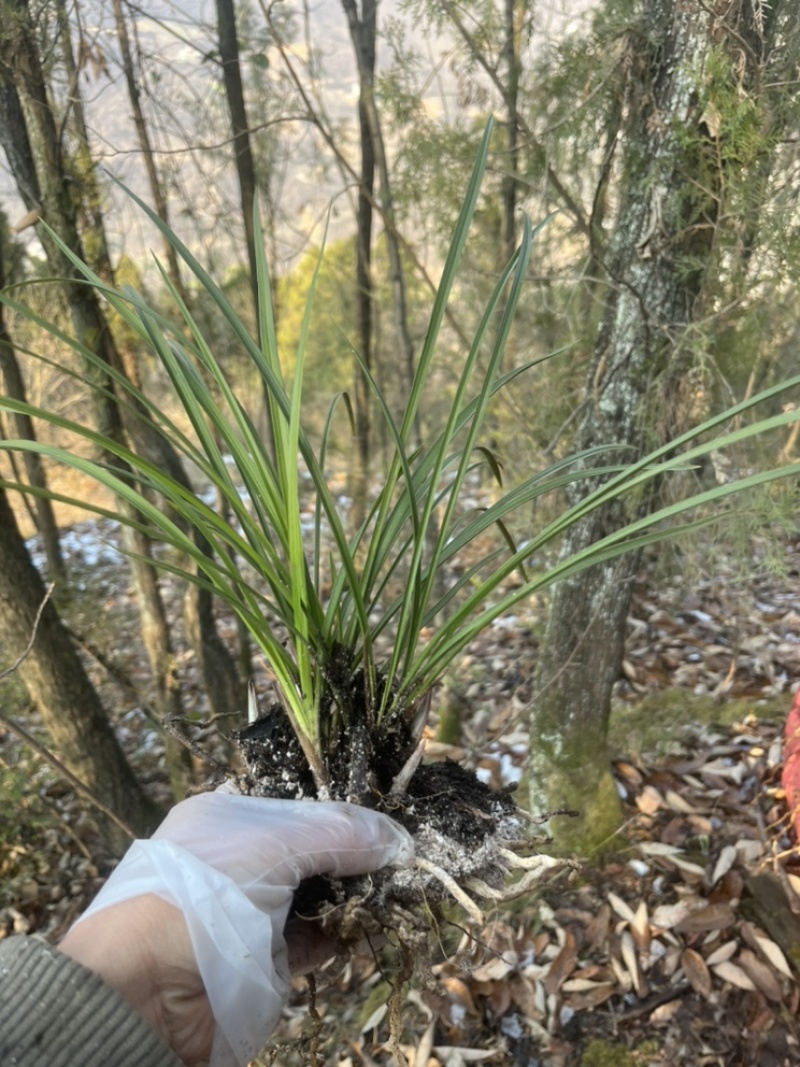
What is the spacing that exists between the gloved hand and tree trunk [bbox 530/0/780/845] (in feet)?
2.69

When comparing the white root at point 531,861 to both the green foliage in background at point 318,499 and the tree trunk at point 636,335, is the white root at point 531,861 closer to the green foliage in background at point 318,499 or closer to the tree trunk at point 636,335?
the green foliage in background at point 318,499

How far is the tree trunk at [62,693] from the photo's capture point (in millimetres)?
1638

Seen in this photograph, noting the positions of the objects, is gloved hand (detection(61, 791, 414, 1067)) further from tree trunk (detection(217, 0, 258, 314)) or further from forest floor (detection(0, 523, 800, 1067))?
tree trunk (detection(217, 0, 258, 314))

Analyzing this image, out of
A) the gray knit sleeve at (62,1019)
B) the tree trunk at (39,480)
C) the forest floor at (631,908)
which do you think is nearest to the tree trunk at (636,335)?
the forest floor at (631,908)

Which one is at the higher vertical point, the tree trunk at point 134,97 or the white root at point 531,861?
the tree trunk at point 134,97

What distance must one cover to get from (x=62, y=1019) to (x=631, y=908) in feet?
4.44

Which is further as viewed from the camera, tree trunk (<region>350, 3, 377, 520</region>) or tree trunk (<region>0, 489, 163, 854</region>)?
tree trunk (<region>350, 3, 377, 520</region>)

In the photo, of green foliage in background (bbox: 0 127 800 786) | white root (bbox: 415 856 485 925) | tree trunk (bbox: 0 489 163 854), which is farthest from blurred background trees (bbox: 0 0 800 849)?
white root (bbox: 415 856 485 925)

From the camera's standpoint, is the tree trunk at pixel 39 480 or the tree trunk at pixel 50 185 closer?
the tree trunk at pixel 50 185

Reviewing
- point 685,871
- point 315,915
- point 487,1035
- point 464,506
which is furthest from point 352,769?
point 464,506

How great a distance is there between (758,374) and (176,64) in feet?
7.33

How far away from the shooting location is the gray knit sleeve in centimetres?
59

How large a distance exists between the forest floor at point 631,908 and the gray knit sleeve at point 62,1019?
29cm

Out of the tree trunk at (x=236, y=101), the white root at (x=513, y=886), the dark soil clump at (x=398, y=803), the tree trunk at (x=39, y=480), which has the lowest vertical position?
the white root at (x=513, y=886)
